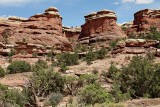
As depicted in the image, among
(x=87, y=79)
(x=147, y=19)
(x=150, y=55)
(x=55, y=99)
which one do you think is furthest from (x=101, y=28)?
(x=55, y=99)

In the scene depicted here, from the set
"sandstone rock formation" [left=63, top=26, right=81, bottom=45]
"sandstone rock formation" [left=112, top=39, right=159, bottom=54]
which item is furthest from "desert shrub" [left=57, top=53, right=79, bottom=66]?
"sandstone rock formation" [left=63, top=26, right=81, bottom=45]

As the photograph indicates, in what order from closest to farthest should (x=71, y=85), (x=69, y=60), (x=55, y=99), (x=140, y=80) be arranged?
(x=55, y=99), (x=140, y=80), (x=71, y=85), (x=69, y=60)

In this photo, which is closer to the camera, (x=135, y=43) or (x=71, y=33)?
(x=135, y=43)

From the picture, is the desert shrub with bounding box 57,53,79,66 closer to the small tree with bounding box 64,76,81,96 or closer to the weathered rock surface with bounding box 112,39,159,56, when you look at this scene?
the weathered rock surface with bounding box 112,39,159,56

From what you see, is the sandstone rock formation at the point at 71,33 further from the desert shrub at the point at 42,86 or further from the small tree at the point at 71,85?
the small tree at the point at 71,85

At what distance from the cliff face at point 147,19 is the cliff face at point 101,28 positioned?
15.7 ft

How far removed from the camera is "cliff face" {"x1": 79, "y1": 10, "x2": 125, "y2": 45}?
61069 millimetres

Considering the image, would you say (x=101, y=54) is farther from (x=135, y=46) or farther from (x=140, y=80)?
(x=140, y=80)

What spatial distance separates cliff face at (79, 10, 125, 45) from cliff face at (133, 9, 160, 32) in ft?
15.7

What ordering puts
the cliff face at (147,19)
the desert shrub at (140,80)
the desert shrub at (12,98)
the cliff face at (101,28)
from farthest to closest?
the cliff face at (147,19) → the cliff face at (101,28) → the desert shrub at (140,80) → the desert shrub at (12,98)

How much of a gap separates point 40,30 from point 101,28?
12.3m

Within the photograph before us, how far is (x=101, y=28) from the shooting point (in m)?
63.0

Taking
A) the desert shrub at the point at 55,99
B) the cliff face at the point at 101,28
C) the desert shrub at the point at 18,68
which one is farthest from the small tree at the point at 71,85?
the cliff face at the point at 101,28

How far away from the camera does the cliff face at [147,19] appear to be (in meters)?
64.4
